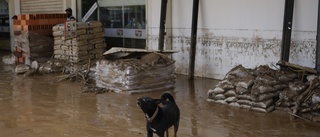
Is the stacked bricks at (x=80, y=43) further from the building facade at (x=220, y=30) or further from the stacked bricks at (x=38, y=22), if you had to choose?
the stacked bricks at (x=38, y=22)

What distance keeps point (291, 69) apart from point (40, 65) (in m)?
7.57

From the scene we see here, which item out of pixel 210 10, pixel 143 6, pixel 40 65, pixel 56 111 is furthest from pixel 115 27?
pixel 56 111

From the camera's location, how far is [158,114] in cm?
429

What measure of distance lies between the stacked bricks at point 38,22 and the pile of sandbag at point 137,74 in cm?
488

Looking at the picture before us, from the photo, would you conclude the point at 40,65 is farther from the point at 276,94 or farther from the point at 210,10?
the point at 276,94

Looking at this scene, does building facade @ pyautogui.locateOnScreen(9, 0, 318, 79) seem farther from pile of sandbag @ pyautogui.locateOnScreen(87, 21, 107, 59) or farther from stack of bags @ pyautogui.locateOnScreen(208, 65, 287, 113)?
stack of bags @ pyautogui.locateOnScreen(208, 65, 287, 113)

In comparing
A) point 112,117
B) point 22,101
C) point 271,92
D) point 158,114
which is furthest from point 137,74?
point 158,114

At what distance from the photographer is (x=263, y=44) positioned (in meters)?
8.81

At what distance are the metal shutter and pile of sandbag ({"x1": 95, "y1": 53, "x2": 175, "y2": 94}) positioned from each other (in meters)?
6.74

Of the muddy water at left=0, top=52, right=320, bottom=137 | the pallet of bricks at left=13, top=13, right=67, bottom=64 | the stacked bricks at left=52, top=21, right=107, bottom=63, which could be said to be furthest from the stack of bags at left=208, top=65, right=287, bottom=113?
the pallet of bricks at left=13, top=13, right=67, bottom=64

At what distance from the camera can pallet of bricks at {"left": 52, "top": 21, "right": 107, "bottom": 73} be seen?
37.0 ft

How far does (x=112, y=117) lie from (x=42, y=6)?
34.7 ft

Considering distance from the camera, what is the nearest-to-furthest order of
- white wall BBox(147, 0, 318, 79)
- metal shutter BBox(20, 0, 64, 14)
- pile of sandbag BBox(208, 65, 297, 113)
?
1. pile of sandbag BBox(208, 65, 297, 113)
2. white wall BBox(147, 0, 318, 79)
3. metal shutter BBox(20, 0, 64, 14)

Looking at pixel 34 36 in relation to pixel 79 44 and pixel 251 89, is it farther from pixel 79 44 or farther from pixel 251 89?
pixel 251 89
